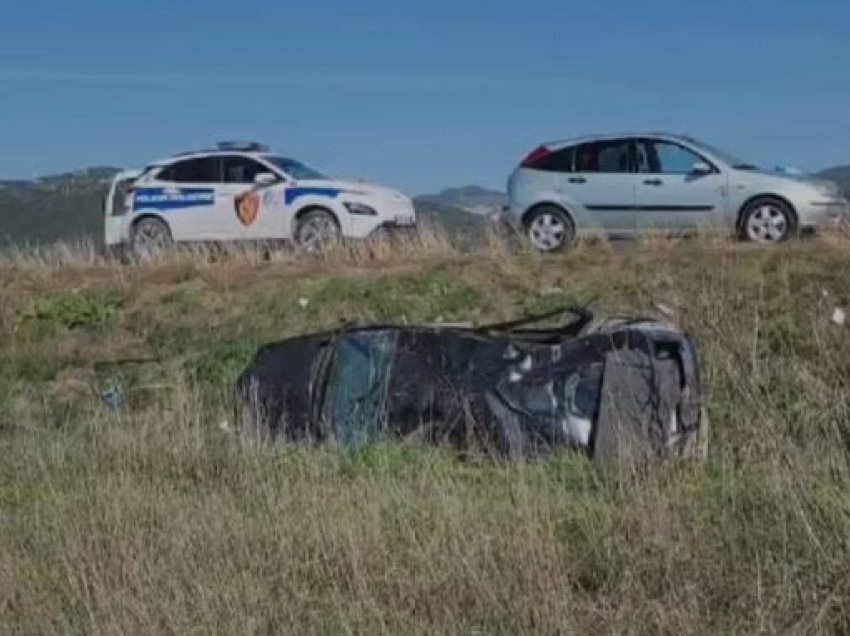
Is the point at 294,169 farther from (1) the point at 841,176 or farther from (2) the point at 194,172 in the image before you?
(1) the point at 841,176

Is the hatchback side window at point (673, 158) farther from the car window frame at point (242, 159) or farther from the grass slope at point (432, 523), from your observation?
the grass slope at point (432, 523)

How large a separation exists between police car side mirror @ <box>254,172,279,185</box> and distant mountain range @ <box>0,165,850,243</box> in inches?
84.8

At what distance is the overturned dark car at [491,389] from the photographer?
9094mm

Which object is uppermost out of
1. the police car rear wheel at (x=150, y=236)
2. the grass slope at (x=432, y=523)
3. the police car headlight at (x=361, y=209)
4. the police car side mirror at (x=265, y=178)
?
the police car side mirror at (x=265, y=178)

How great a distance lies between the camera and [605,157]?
20141 mm

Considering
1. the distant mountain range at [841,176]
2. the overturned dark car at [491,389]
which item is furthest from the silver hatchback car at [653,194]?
the overturned dark car at [491,389]

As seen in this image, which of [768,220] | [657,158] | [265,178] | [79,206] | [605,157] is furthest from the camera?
[79,206]

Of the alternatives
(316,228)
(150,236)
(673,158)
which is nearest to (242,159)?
(150,236)

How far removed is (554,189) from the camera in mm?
19969

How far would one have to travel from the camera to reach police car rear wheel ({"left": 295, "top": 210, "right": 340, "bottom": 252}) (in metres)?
20.5

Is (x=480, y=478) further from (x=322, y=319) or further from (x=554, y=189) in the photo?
(x=554, y=189)

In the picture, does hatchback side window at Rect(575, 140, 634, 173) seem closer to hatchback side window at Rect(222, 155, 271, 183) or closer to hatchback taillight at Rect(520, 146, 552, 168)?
hatchback taillight at Rect(520, 146, 552, 168)

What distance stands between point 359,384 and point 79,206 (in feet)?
62.9

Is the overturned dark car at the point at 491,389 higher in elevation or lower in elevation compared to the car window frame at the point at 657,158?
lower
